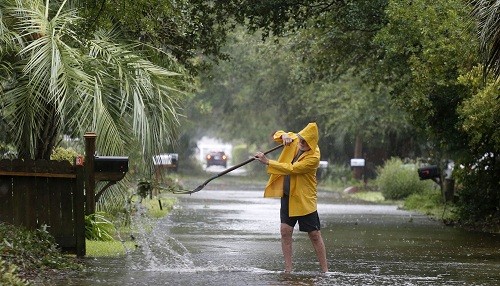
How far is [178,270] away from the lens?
13.8 meters

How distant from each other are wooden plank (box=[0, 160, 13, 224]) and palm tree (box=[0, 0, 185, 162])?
103 centimetres

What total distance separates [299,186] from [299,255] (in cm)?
312

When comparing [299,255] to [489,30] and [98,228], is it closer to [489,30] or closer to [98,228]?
[98,228]

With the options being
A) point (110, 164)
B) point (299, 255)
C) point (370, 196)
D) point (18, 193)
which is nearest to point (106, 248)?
point (110, 164)

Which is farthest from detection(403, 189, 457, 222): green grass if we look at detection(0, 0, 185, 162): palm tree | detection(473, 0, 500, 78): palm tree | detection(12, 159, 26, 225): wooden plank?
detection(12, 159, 26, 225): wooden plank

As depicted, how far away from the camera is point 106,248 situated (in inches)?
626

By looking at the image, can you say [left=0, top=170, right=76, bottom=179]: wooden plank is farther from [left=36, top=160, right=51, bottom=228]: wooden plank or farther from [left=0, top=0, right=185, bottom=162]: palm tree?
[left=0, top=0, right=185, bottom=162]: palm tree

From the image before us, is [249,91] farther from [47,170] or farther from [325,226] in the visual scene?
[47,170]

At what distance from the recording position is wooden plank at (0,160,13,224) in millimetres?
14383

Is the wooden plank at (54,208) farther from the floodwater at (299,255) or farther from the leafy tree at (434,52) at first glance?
the leafy tree at (434,52)

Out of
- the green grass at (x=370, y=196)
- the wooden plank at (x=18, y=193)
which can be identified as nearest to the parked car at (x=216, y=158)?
the green grass at (x=370, y=196)

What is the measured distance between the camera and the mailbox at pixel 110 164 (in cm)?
1448

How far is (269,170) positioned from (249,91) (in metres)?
42.8

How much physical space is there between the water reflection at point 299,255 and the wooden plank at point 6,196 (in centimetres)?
128
